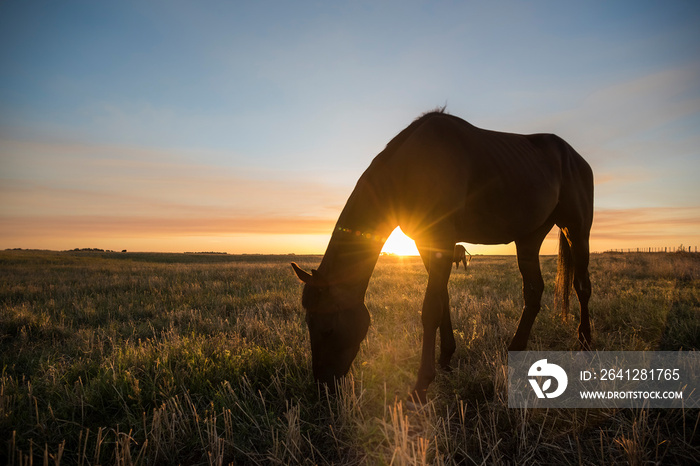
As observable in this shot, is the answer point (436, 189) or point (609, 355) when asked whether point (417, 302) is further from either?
point (436, 189)

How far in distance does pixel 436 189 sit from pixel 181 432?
9.88 ft

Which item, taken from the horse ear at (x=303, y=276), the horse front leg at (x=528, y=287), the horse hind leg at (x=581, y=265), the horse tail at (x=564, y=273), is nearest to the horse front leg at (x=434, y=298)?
the horse ear at (x=303, y=276)

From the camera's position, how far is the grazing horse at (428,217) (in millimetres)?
3062

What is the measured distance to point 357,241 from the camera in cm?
323

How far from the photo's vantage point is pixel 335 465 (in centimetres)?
209

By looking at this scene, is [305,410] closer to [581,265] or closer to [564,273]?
[581,265]

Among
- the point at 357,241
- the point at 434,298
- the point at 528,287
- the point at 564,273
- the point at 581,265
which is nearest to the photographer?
the point at 434,298

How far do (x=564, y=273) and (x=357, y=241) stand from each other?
14.5 feet

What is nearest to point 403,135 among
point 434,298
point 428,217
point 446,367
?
point 428,217

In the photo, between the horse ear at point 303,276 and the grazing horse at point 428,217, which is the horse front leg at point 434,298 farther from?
the horse ear at point 303,276

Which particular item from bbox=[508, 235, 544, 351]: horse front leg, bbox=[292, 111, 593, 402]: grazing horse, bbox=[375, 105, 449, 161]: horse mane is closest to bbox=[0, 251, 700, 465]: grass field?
bbox=[508, 235, 544, 351]: horse front leg

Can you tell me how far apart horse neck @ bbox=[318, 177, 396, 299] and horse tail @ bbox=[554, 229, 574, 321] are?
3.96 m

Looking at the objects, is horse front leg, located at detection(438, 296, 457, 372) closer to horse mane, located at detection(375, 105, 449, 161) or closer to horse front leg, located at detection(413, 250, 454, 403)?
horse front leg, located at detection(413, 250, 454, 403)

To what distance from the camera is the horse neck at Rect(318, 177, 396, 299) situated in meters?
3.15
